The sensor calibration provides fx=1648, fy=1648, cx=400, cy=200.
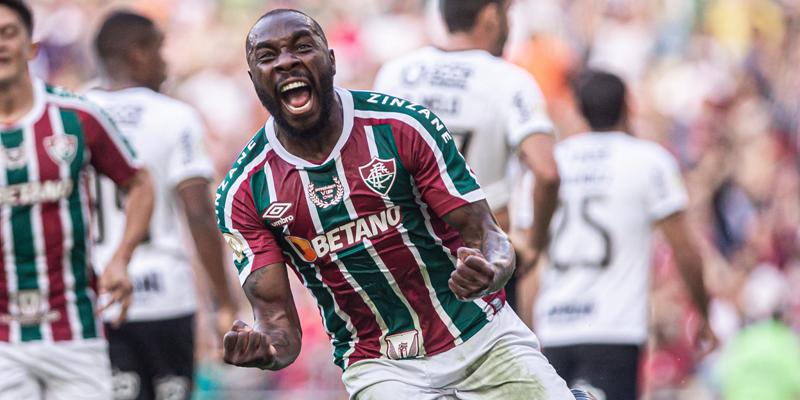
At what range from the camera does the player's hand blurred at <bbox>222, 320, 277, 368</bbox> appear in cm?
501

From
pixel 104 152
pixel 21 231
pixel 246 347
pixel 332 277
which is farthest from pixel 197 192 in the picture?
pixel 246 347

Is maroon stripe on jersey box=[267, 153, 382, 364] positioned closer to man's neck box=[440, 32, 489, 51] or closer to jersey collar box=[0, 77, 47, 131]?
jersey collar box=[0, 77, 47, 131]

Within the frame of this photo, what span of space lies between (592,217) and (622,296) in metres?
0.49

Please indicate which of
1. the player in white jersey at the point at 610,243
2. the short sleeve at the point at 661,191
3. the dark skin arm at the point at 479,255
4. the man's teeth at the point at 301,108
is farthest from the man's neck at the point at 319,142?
the short sleeve at the point at 661,191

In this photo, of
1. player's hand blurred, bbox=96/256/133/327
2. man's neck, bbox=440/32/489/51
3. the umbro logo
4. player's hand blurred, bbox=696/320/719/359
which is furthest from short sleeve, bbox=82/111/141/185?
player's hand blurred, bbox=696/320/719/359

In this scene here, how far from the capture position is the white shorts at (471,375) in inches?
227

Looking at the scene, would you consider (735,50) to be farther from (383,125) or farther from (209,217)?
(383,125)

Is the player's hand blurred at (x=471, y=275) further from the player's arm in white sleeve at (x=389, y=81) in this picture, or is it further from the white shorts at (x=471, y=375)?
the player's arm in white sleeve at (x=389, y=81)

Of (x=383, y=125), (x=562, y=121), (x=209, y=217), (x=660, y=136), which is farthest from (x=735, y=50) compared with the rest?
(x=383, y=125)

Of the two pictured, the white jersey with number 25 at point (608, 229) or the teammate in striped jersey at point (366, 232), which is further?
the white jersey with number 25 at point (608, 229)

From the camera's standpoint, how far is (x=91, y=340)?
24.0 feet

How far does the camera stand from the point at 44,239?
719cm

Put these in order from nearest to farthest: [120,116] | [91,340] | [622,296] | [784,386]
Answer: [91,340]
[120,116]
[622,296]
[784,386]

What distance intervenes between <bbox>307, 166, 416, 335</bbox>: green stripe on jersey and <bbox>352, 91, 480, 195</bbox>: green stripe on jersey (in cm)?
26
